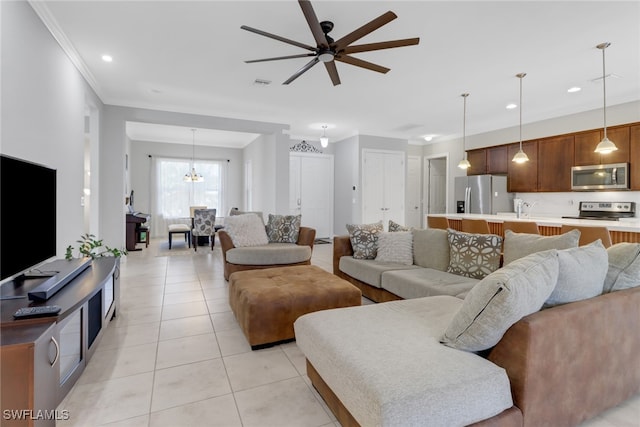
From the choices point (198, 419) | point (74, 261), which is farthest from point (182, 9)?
point (198, 419)

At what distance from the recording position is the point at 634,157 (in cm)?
450

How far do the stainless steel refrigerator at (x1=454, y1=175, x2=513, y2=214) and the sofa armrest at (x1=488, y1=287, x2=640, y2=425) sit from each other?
15.6 ft

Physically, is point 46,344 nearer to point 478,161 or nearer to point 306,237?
point 306,237

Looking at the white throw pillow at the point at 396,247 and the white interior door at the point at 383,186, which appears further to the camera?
the white interior door at the point at 383,186

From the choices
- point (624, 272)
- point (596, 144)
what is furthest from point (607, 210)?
point (624, 272)

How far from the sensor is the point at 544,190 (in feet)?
18.4

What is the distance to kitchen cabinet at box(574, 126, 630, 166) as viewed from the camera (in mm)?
4625

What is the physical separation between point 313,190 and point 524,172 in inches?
181

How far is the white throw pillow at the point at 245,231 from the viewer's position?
430cm

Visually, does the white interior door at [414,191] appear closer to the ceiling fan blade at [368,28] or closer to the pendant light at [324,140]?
the pendant light at [324,140]

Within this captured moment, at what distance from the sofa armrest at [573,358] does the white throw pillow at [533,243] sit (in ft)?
2.16

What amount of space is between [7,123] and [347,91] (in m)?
3.76

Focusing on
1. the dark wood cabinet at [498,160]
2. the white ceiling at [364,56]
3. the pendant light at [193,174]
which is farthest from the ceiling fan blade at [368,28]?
the pendant light at [193,174]

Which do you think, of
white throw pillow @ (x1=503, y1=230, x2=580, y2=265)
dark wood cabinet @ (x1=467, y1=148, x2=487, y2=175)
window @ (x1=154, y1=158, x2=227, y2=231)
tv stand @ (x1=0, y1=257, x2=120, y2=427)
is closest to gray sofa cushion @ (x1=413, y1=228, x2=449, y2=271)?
white throw pillow @ (x1=503, y1=230, x2=580, y2=265)
